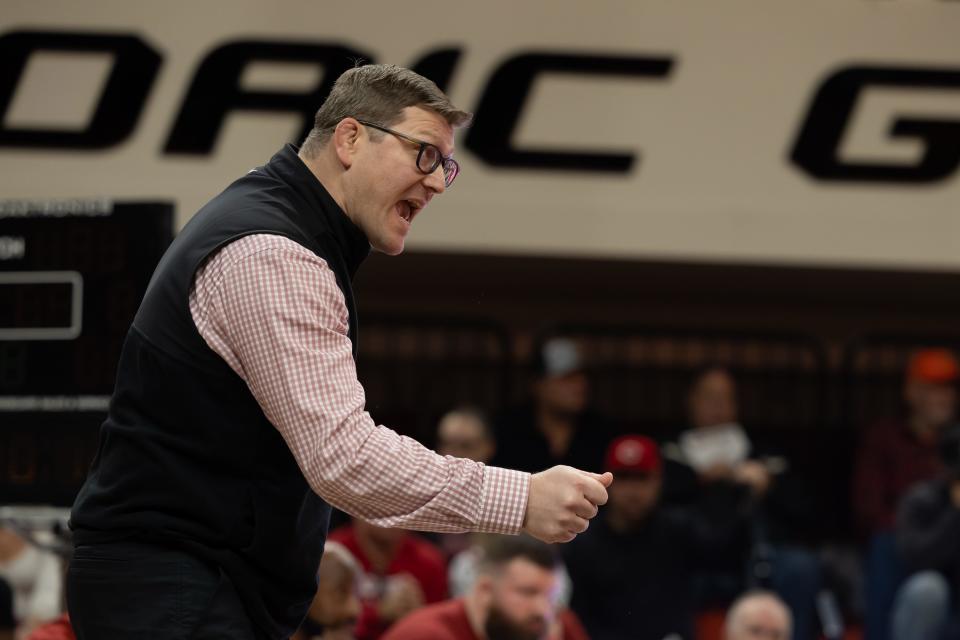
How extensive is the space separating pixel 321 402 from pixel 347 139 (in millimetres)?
508


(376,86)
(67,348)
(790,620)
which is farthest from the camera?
(790,620)

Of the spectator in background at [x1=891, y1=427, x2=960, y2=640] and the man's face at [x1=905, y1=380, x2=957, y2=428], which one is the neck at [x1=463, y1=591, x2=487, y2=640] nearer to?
the spectator in background at [x1=891, y1=427, x2=960, y2=640]

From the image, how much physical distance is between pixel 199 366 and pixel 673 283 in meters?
7.38

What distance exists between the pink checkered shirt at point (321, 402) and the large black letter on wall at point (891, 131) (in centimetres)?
660

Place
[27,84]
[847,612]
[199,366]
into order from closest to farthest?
[199,366]
[847,612]
[27,84]

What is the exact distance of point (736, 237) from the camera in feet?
28.1

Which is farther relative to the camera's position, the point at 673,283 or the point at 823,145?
the point at 673,283

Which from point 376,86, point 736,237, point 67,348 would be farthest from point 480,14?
point 376,86

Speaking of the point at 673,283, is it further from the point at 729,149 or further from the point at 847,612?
the point at 847,612

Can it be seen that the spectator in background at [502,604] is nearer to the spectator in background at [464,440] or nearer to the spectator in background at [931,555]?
the spectator in background at [464,440]

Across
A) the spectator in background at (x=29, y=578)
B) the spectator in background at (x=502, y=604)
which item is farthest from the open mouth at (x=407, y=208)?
the spectator in background at (x=29, y=578)

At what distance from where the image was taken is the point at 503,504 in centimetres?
241

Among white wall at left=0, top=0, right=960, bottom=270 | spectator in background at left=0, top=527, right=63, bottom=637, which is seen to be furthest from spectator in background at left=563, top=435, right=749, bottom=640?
spectator in background at left=0, top=527, right=63, bottom=637

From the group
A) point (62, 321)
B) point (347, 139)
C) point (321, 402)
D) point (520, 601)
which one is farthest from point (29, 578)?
→ point (321, 402)
